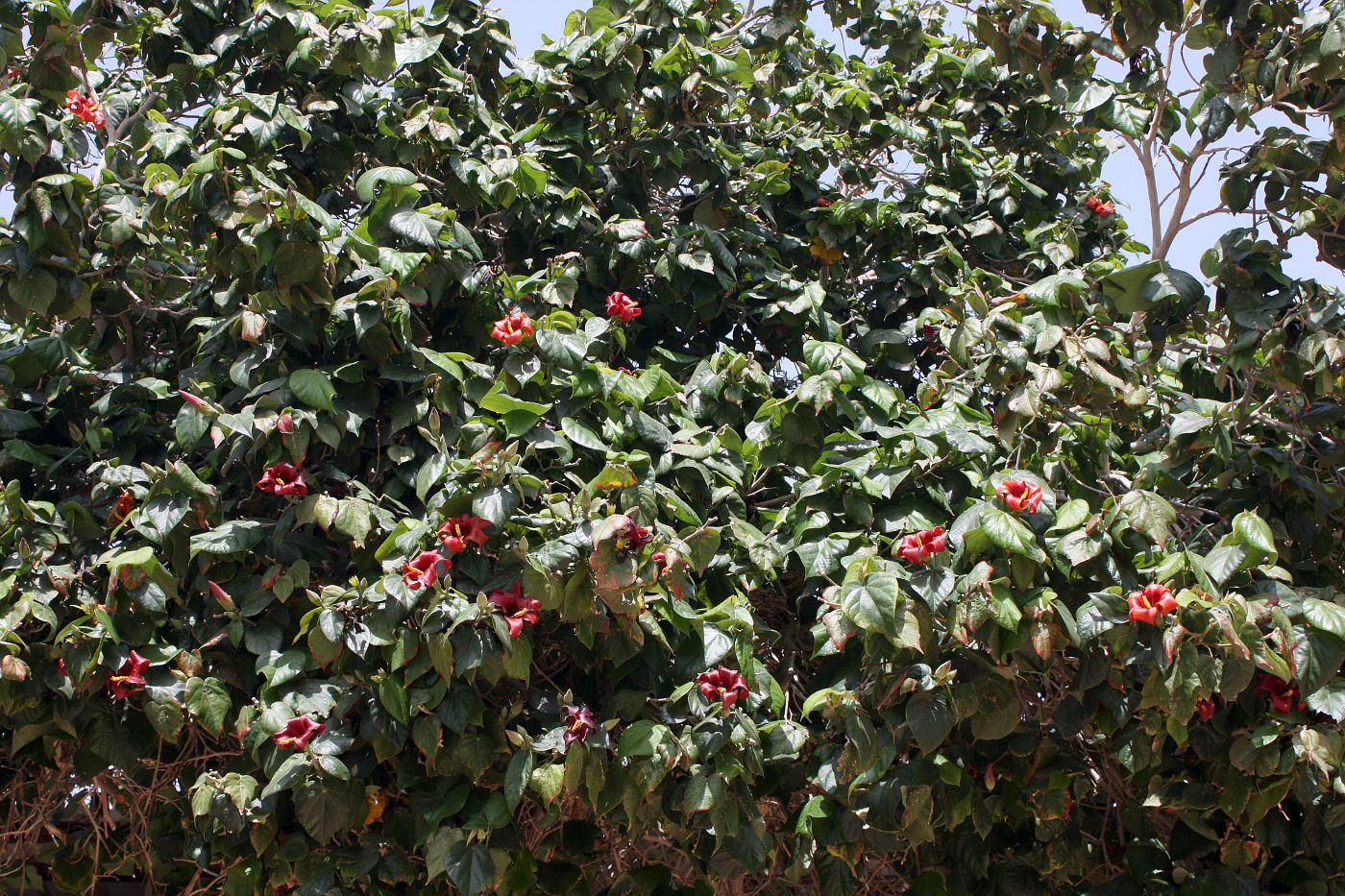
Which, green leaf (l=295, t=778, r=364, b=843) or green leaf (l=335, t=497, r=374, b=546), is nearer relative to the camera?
green leaf (l=295, t=778, r=364, b=843)

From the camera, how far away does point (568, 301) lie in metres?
3.98

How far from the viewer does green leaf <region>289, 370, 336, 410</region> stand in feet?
11.3

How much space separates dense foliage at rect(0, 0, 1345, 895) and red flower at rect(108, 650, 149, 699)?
13 mm

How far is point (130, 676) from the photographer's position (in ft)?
11.0

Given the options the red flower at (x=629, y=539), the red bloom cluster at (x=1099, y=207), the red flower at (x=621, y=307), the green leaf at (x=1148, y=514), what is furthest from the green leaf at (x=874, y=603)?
the red bloom cluster at (x=1099, y=207)

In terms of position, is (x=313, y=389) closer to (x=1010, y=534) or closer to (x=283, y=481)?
(x=283, y=481)

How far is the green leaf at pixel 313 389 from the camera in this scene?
3.45 metres

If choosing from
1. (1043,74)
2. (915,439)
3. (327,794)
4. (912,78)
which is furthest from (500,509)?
(912,78)

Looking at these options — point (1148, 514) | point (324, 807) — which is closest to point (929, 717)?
point (1148, 514)

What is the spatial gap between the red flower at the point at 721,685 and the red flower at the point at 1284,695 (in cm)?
126

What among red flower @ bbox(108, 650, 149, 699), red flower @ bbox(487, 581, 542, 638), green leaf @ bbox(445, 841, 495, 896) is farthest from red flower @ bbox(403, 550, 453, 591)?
red flower @ bbox(108, 650, 149, 699)

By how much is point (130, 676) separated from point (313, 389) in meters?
0.84

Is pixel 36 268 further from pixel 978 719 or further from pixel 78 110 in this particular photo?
pixel 978 719

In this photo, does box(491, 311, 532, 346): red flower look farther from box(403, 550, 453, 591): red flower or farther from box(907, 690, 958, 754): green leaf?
box(907, 690, 958, 754): green leaf
